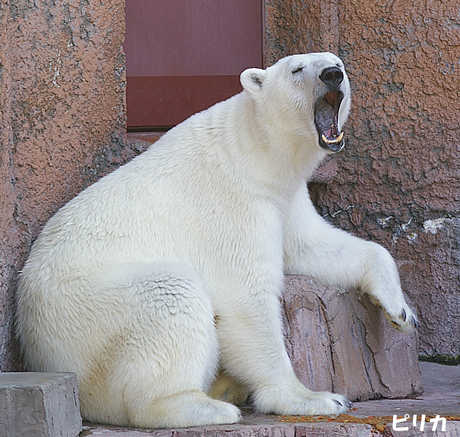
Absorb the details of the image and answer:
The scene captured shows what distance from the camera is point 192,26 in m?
4.94

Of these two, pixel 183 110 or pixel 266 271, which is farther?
pixel 183 110

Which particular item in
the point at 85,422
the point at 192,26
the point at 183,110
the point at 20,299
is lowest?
the point at 85,422

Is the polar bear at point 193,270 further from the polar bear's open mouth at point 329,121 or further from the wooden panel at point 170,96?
the wooden panel at point 170,96

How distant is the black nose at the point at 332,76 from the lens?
11.2ft

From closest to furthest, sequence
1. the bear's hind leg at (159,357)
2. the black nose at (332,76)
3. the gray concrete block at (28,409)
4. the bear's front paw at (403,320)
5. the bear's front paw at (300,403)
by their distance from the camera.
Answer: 1. the gray concrete block at (28,409)
2. the bear's hind leg at (159,357)
3. the bear's front paw at (300,403)
4. the black nose at (332,76)
5. the bear's front paw at (403,320)

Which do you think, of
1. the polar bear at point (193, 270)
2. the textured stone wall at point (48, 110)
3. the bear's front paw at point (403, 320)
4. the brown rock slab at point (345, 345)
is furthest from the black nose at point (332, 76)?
the textured stone wall at point (48, 110)

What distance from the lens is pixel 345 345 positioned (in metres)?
3.87

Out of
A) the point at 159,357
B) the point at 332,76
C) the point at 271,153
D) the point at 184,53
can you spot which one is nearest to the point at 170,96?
the point at 184,53

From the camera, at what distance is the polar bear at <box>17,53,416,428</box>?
10.5ft

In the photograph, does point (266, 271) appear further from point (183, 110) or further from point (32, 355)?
point (183, 110)

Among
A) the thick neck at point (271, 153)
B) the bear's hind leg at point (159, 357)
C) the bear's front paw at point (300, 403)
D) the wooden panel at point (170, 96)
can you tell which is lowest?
the bear's front paw at point (300, 403)

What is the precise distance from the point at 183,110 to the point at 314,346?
180cm

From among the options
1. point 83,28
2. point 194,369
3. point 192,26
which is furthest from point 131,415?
point 192,26

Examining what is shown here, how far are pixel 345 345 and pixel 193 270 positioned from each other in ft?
2.91
